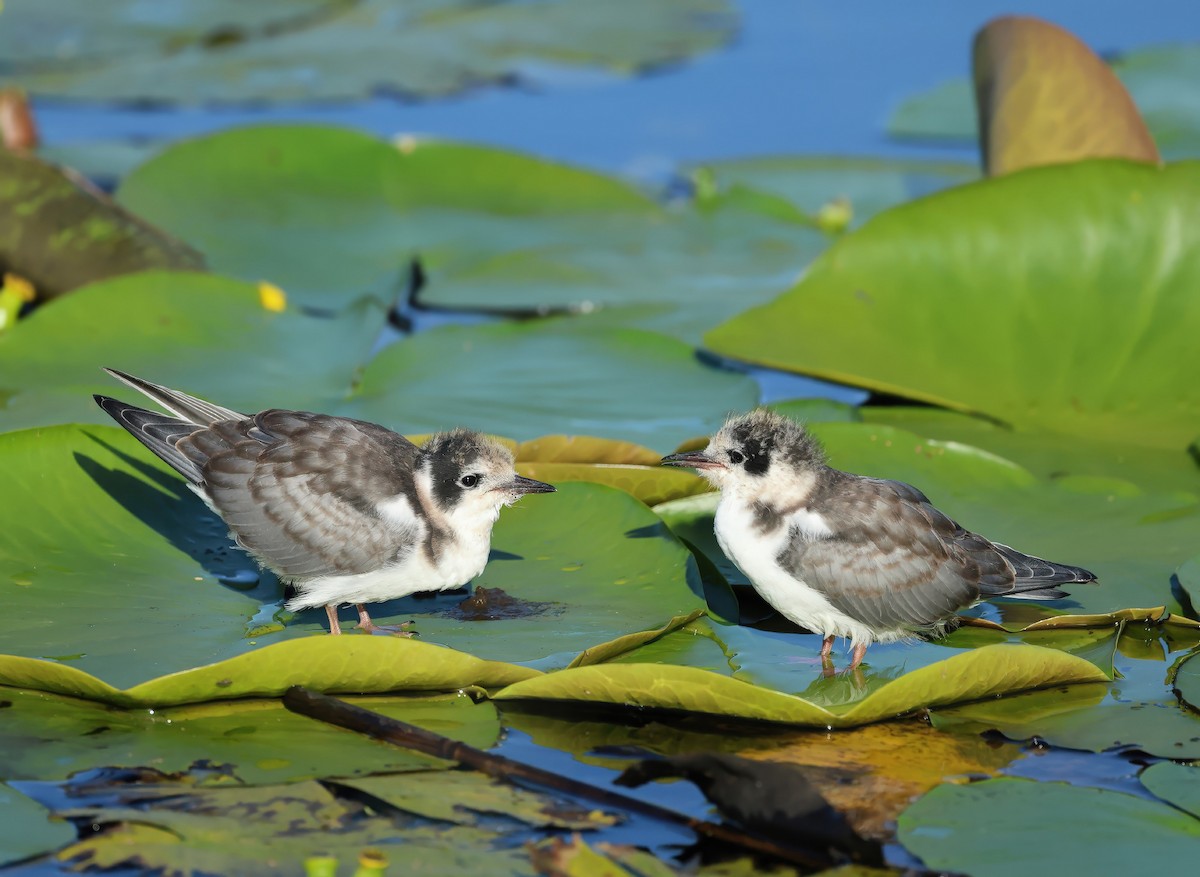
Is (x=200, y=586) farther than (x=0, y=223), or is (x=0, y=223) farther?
(x=0, y=223)

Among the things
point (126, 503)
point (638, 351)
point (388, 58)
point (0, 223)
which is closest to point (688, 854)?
point (126, 503)

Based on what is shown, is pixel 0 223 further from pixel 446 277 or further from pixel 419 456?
pixel 419 456

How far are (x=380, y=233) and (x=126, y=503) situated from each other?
3.59 metres

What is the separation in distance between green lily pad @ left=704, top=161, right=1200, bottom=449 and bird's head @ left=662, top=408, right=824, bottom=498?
1364 millimetres

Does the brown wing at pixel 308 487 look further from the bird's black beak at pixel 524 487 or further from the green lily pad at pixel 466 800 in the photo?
the green lily pad at pixel 466 800

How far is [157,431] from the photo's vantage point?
17.9ft

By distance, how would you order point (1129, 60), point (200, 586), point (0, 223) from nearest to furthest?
1. point (200, 586)
2. point (0, 223)
3. point (1129, 60)

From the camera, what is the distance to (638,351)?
7.28m

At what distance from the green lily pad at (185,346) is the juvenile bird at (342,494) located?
3.25 ft

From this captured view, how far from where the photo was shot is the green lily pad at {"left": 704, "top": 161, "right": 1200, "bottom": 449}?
264 inches

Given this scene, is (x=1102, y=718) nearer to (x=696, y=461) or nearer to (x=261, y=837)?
(x=696, y=461)

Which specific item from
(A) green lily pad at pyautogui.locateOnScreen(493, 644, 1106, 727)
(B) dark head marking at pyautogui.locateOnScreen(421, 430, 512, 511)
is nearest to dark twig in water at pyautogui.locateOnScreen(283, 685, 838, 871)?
(A) green lily pad at pyautogui.locateOnScreen(493, 644, 1106, 727)

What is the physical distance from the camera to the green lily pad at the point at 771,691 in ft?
14.7

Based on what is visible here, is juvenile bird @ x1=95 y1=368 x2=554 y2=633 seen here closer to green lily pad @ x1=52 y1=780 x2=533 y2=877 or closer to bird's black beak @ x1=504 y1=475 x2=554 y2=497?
bird's black beak @ x1=504 y1=475 x2=554 y2=497
